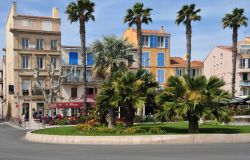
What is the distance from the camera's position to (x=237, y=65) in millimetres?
79250

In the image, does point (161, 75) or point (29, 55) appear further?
point (161, 75)

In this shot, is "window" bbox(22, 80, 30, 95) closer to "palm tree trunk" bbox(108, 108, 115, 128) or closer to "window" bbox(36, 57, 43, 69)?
"window" bbox(36, 57, 43, 69)

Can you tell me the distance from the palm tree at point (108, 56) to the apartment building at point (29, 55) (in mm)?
23959

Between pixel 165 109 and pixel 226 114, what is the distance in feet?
11.5

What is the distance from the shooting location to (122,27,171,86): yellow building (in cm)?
7312

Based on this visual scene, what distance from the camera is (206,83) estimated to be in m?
26.5

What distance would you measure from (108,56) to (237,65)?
43.4 m

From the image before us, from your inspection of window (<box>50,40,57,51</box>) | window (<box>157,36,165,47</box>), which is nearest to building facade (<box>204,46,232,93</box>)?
window (<box>157,36,165,47</box>)

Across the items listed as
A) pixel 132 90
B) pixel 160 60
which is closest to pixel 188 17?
pixel 160 60

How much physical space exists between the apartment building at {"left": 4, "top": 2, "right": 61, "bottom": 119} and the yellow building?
13729 millimetres

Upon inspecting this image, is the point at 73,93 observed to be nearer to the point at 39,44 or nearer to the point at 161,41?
the point at 39,44

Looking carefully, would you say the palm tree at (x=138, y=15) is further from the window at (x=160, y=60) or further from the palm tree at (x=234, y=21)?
the window at (x=160, y=60)

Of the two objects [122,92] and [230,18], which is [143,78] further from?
[230,18]

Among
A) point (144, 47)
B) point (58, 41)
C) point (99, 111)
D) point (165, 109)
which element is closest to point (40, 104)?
point (58, 41)
